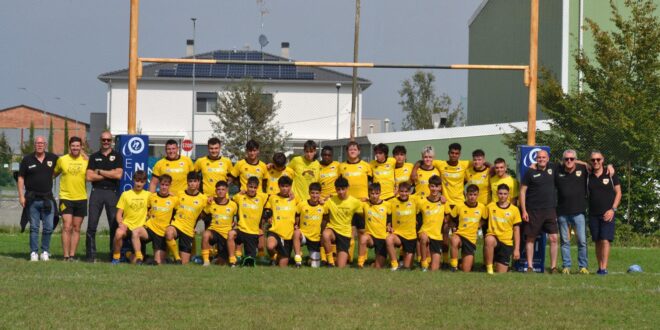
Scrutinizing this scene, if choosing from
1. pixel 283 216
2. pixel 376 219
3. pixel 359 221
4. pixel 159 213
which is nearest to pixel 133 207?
pixel 159 213

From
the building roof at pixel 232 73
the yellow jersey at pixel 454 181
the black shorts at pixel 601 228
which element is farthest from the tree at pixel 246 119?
the black shorts at pixel 601 228

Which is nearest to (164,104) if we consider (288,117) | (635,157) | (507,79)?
(288,117)

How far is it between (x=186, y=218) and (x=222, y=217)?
0.48 metres

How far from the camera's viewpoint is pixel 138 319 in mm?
8398

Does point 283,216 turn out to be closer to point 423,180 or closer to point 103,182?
point 423,180

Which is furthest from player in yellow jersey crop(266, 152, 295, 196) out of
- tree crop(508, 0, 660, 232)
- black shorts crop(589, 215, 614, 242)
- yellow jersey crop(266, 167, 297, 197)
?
tree crop(508, 0, 660, 232)

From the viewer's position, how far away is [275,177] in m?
14.3

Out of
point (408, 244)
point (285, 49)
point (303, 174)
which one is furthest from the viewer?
point (285, 49)

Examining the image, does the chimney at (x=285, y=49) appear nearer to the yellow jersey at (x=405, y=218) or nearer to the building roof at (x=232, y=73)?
the building roof at (x=232, y=73)

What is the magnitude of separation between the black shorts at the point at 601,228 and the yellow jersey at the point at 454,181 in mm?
1742

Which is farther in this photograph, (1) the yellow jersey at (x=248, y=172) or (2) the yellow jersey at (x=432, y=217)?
(1) the yellow jersey at (x=248, y=172)

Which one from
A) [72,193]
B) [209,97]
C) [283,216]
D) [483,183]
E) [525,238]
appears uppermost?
[209,97]

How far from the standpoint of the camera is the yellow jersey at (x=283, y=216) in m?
13.7

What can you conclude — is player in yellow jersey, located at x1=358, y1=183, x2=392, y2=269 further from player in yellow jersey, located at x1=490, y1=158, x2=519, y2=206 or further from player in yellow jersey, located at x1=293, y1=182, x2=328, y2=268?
player in yellow jersey, located at x1=490, y1=158, x2=519, y2=206
